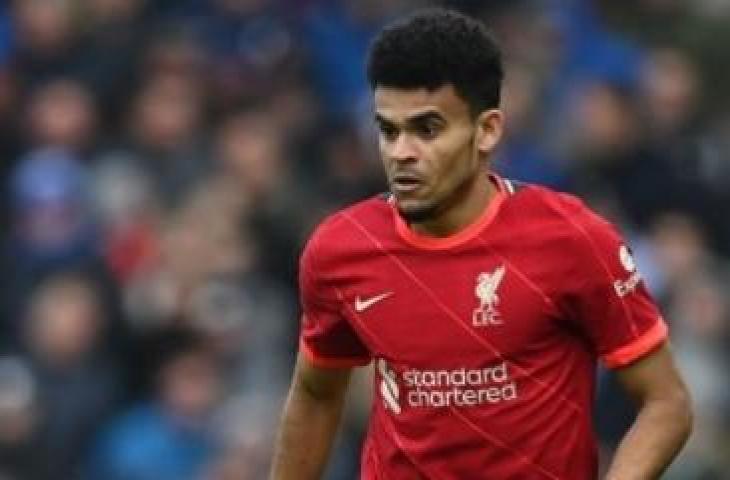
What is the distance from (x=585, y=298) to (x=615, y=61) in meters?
7.53

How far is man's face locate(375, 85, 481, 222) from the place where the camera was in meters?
6.77

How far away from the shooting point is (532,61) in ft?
45.9

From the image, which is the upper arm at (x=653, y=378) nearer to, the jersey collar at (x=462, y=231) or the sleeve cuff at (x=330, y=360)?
the jersey collar at (x=462, y=231)

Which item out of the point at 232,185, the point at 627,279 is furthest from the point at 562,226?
the point at 232,185

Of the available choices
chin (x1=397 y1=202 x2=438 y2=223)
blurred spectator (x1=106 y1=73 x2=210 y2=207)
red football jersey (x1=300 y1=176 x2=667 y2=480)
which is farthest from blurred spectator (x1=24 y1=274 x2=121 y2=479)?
chin (x1=397 y1=202 x2=438 y2=223)

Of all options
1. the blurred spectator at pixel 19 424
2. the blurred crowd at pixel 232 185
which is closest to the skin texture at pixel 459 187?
the blurred crowd at pixel 232 185

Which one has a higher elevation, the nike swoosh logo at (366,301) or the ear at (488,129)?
the ear at (488,129)

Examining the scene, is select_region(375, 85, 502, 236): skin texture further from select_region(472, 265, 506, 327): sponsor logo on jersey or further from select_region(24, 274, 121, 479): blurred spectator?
select_region(24, 274, 121, 479): blurred spectator

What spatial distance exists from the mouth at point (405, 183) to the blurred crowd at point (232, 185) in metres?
4.66

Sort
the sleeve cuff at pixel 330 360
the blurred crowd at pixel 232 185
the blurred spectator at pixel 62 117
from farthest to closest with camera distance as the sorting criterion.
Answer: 1. the blurred spectator at pixel 62 117
2. the blurred crowd at pixel 232 185
3. the sleeve cuff at pixel 330 360

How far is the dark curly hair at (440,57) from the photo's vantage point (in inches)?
267

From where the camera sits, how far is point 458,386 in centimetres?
691

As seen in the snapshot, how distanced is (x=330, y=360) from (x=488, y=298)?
62 centimetres

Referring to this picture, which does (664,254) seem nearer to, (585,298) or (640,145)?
(640,145)
